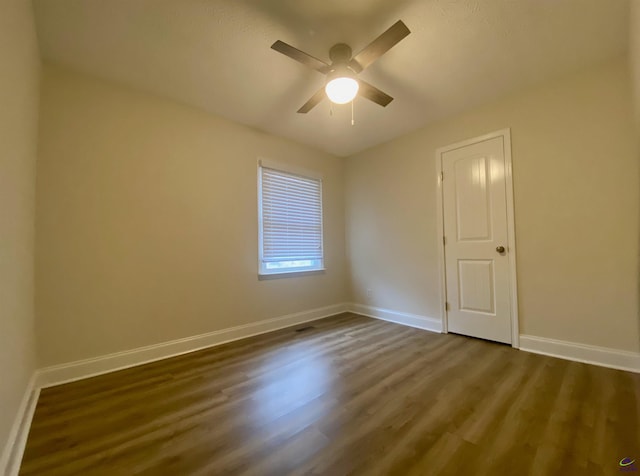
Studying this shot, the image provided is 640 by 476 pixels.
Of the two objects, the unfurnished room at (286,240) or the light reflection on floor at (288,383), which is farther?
the light reflection on floor at (288,383)

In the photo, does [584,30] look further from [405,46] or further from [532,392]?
[532,392]

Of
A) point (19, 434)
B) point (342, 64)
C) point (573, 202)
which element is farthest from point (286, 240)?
point (573, 202)

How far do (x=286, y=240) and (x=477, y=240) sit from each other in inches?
91.2

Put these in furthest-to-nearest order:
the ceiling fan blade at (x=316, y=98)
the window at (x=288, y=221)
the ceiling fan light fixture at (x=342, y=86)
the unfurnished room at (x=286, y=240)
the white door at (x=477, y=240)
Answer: the window at (x=288, y=221) → the white door at (x=477, y=240) → the ceiling fan blade at (x=316, y=98) → the ceiling fan light fixture at (x=342, y=86) → the unfurnished room at (x=286, y=240)

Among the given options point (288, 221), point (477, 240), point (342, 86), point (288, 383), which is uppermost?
point (342, 86)

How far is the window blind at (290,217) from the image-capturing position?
348 centimetres

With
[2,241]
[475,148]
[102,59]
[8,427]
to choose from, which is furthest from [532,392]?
[102,59]

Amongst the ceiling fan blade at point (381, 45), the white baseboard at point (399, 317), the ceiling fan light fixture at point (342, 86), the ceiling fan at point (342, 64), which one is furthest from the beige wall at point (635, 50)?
the white baseboard at point (399, 317)

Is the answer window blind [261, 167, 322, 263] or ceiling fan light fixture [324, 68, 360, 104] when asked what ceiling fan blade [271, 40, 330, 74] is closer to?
ceiling fan light fixture [324, 68, 360, 104]

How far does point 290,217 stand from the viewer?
3732 mm

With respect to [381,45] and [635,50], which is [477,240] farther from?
[381,45]

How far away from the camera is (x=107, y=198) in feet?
7.78

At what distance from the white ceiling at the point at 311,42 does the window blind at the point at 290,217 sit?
1.05m

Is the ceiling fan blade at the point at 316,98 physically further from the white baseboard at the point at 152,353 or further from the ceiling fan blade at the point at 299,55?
the white baseboard at the point at 152,353
